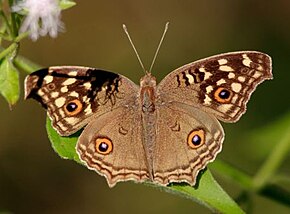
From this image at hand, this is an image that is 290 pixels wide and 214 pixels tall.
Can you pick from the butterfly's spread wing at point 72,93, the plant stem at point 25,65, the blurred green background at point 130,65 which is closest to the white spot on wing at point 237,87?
the butterfly's spread wing at point 72,93

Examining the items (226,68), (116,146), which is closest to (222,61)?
(226,68)

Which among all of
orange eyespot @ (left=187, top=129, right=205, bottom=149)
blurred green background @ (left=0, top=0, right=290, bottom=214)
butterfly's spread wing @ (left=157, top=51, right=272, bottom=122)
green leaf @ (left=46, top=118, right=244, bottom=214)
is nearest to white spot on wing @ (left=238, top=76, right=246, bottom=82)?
butterfly's spread wing @ (left=157, top=51, right=272, bottom=122)

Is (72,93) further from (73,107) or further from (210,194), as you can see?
(210,194)

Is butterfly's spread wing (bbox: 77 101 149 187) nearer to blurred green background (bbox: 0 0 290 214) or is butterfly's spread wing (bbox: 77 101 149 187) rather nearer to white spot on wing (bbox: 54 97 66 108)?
white spot on wing (bbox: 54 97 66 108)

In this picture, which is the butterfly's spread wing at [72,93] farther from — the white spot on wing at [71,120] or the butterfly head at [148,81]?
the butterfly head at [148,81]

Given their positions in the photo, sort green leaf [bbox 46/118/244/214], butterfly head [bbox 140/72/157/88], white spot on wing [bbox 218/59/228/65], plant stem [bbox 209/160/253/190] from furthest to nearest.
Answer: plant stem [bbox 209/160/253/190], butterfly head [bbox 140/72/157/88], white spot on wing [bbox 218/59/228/65], green leaf [bbox 46/118/244/214]

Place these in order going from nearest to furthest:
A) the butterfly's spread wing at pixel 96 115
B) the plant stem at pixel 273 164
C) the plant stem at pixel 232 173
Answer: the butterfly's spread wing at pixel 96 115, the plant stem at pixel 232 173, the plant stem at pixel 273 164

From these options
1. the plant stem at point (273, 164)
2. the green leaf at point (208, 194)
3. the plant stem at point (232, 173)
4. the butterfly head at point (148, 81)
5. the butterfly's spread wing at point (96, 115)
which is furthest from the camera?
the plant stem at point (273, 164)

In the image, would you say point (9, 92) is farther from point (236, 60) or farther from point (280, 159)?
point (280, 159)
